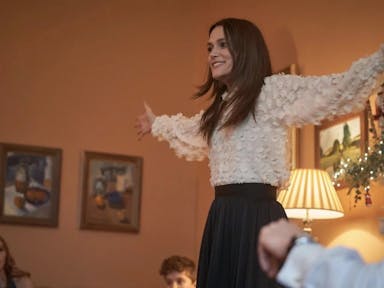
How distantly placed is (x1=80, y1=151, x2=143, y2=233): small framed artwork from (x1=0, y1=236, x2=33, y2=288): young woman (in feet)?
2.27

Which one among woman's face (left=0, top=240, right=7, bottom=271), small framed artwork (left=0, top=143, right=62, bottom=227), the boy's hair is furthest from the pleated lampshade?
small framed artwork (left=0, top=143, right=62, bottom=227)

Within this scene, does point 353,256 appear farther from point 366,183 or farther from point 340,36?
point 340,36

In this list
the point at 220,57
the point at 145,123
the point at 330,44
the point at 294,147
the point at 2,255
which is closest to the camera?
the point at 220,57

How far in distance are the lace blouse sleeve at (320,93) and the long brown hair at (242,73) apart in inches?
1.9

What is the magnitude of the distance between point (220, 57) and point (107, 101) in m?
2.74

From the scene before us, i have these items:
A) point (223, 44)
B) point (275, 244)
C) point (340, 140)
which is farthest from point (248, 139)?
point (275, 244)

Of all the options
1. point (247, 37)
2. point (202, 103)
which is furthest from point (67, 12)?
point (247, 37)

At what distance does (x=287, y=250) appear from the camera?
1.04m

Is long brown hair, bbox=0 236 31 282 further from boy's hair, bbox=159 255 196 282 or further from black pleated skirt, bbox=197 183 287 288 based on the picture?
black pleated skirt, bbox=197 183 287 288

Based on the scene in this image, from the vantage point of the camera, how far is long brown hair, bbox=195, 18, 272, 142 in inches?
103

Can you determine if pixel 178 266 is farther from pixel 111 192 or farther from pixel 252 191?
pixel 252 191

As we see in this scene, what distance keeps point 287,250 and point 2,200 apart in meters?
4.17

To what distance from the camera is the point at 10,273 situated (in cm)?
449

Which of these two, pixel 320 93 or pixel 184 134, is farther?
pixel 184 134
